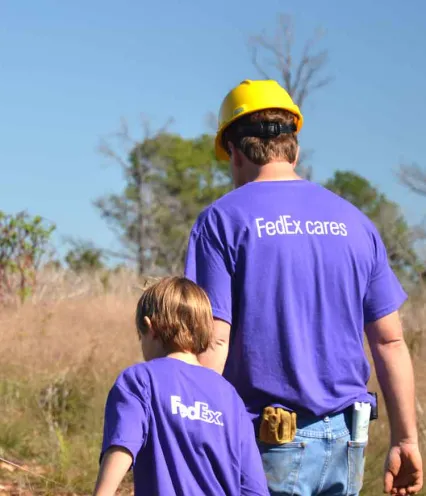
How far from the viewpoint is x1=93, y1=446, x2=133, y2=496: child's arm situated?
2.60 metres

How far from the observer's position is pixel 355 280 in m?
3.12

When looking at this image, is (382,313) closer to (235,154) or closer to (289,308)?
(289,308)

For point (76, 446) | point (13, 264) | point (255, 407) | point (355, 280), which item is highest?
point (13, 264)

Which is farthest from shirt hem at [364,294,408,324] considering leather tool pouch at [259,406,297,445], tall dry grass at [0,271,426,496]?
tall dry grass at [0,271,426,496]

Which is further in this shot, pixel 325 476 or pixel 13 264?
pixel 13 264

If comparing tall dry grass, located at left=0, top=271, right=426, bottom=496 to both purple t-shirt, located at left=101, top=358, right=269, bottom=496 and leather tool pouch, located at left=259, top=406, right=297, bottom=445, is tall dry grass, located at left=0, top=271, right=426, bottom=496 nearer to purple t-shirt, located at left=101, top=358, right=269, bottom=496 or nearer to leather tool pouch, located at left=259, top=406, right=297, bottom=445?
leather tool pouch, located at left=259, top=406, right=297, bottom=445

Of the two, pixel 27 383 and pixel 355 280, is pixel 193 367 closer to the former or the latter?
pixel 355 280

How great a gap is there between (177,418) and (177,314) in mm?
280

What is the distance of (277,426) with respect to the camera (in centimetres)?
293

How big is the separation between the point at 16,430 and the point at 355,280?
4.92 m

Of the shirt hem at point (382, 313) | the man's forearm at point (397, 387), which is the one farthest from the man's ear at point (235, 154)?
the man's forearm at point (397, 387)

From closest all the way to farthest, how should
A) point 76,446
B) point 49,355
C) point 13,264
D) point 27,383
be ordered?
point 76,446, point 27,383, point 49,355, point 13,264

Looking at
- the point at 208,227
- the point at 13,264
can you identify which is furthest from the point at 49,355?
the point at 208,227

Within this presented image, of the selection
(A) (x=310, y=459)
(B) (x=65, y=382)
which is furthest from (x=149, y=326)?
(B) (x=65, y=382)
